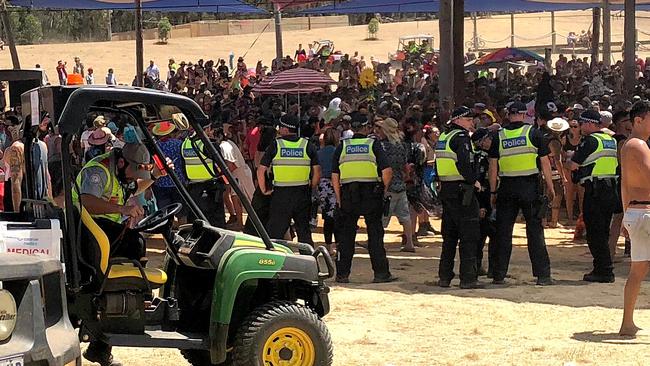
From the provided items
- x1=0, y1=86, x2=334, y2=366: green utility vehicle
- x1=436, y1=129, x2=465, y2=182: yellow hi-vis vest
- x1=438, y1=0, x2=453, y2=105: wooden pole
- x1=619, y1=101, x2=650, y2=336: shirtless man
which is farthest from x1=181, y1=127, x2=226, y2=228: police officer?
x1=438, y1=0, x2=453, y2=105: wooden pole

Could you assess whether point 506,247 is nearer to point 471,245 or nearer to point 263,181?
point 471,245

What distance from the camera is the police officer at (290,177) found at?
10.8m

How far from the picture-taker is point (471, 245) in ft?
35.1

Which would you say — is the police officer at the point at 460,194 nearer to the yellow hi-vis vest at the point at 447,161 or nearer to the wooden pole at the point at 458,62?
the yellow hi-vis vest at the point at 447,161

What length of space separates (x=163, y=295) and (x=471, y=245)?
440 cm

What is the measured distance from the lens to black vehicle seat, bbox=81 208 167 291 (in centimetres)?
630

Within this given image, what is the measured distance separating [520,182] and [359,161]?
160 centimetres

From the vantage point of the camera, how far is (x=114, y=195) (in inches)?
269

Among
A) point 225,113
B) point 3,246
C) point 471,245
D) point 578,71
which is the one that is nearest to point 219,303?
point 3,246

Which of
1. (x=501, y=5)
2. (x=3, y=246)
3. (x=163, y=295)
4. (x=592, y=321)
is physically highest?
(x=501, y=5)

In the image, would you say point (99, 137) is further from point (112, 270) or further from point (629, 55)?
point (629, 55)

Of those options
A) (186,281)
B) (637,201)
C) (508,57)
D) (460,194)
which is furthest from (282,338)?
(508,57)

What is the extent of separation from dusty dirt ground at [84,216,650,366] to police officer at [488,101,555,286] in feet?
1.31

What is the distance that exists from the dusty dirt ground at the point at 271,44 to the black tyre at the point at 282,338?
38.3 m
